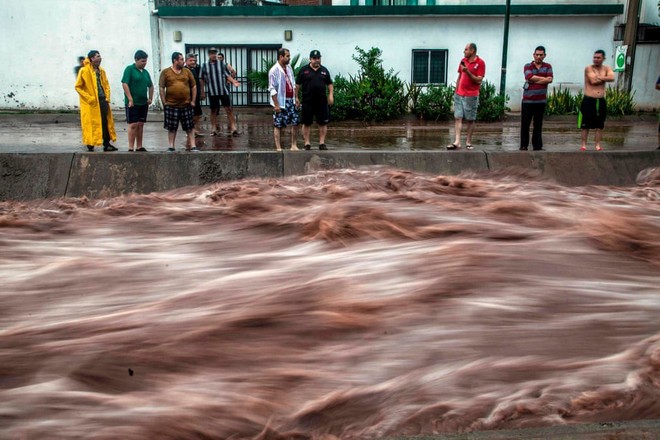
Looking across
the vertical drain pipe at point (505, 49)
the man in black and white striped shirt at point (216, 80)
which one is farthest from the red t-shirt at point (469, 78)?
the vertical drain pipe at point (505, 49)

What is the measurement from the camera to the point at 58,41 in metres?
19.0

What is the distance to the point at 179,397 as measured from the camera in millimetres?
3096

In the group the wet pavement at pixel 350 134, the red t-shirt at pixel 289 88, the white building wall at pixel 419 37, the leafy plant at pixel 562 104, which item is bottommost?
the wet pavement at pixel 350 134

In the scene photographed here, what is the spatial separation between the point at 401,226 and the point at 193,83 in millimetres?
6694

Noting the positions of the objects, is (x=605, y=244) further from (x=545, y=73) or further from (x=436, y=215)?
(x=545, y=73)

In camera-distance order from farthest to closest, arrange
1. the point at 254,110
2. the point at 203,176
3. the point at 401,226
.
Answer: the point at 254,110, the point at 203,176, the point at 401,226

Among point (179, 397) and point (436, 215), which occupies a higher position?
point (436, 215)

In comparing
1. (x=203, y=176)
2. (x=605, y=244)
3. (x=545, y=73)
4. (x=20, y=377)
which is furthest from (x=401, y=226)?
(x=545, y=73)

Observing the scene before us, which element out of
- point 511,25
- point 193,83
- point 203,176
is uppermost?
point 511,25

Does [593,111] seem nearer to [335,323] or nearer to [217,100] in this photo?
[217,100]

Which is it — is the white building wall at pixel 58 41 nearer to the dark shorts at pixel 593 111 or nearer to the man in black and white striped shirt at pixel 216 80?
the man in black and white striped shirt at pixel 216 80

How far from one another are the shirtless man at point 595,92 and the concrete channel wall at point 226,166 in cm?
81

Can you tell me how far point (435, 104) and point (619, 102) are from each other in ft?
15.1

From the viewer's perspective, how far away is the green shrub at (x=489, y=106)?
54.3 ft
